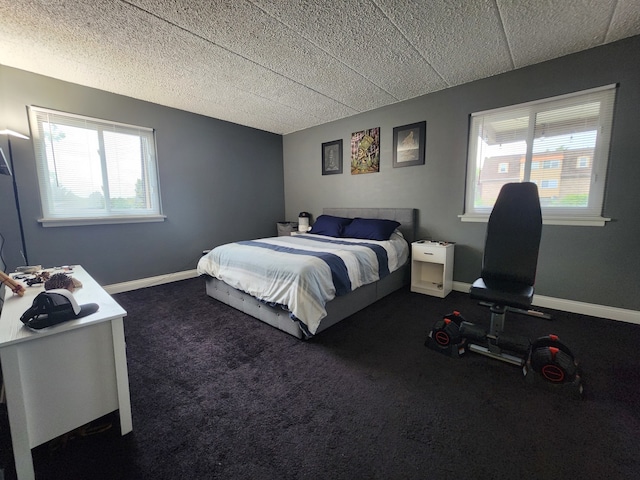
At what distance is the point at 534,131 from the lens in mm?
2826

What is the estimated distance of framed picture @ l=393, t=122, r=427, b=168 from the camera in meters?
3.57

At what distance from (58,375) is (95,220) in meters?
2.78

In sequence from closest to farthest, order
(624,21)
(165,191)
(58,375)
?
(58,375) < (624,21) < (165,191)

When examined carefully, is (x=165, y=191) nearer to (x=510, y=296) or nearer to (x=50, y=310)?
(x=50, y=310)

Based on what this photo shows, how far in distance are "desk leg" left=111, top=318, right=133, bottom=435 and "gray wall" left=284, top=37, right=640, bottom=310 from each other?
11.3ft

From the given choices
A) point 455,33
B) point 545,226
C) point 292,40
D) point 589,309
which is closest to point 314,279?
point 292,40

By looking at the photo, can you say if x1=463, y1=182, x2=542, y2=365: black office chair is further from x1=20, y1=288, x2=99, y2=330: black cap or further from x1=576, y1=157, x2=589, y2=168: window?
x1=20, y1=288, x2=99, y2=330: black cap

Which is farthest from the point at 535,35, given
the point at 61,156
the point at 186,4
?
the point at 61,156

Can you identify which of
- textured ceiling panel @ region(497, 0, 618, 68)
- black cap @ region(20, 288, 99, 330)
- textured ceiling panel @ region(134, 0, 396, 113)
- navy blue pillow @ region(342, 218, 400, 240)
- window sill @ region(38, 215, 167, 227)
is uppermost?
textured ceiling panel @ region(497, 0, 618, 68)

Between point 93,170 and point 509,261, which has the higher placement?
point 93,170

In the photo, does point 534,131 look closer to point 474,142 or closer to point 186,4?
point 474,142

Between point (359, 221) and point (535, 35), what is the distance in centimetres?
250

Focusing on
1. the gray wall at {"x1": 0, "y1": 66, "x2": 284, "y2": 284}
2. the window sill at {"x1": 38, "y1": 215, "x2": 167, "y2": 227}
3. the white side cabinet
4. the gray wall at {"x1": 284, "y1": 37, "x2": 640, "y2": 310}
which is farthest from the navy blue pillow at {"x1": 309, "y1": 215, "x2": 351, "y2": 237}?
the window sill at {"x1": 38, "y1": 215, "x2": 167, "y2": 227}

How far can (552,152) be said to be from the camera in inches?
108
